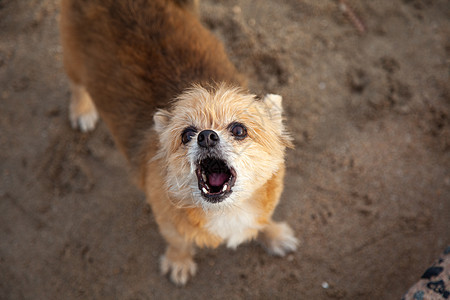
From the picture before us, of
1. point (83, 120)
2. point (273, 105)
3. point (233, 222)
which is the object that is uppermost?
point (273, 105)

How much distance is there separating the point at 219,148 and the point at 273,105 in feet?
2.13

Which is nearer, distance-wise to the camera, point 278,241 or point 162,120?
point 162,120

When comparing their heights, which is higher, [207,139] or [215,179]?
[207,139]

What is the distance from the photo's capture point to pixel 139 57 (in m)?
3.09

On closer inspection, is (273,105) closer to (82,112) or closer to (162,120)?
(162,120)

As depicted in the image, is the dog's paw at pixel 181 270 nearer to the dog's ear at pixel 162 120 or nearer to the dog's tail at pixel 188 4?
the dog's ear at pixel 162 120

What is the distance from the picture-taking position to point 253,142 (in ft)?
8.01

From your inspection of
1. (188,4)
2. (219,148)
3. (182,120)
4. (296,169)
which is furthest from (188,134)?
(296,169)

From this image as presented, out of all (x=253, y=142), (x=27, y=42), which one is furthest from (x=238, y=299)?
(x=27, y=42)

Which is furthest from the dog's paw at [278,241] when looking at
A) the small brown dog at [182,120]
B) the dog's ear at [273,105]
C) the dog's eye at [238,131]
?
the dog's eye at [238,131]

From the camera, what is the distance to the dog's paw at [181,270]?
12.4ft

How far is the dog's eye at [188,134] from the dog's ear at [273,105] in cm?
61

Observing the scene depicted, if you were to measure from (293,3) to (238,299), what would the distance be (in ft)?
13.2

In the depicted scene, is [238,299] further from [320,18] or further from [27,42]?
[27,42]
